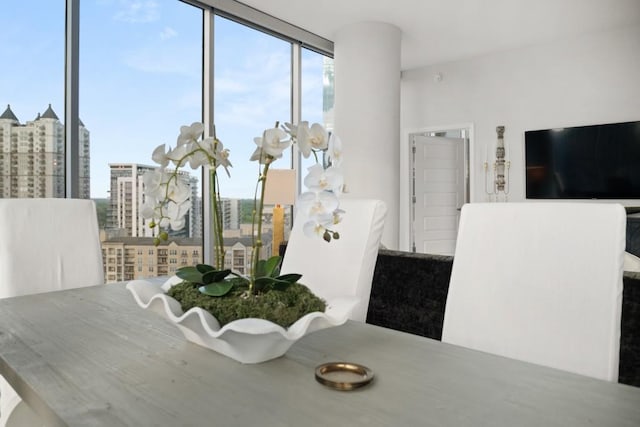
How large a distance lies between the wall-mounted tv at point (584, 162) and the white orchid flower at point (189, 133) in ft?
16.6

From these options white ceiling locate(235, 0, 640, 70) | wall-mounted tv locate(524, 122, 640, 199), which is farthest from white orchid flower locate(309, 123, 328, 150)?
wall-mounted tv locate(524, 122, 640, 199)

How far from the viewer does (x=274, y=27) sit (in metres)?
4.75

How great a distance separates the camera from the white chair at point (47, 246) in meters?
1.75

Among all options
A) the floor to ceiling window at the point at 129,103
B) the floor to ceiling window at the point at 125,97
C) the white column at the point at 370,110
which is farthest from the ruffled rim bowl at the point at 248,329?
the white column at the point at 370,110

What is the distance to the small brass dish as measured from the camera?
0.71 metres

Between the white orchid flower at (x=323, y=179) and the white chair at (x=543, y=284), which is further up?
the white orchid flower at (x=323, y=179)

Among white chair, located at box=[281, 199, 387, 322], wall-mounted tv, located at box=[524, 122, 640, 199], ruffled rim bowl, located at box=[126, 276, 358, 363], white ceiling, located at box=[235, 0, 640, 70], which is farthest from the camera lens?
wall-mounted tv, located at box=[524, 122, 640, 199]

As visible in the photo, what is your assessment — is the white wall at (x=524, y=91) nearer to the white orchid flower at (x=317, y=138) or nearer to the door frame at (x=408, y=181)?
the door frame at (x=408, y=181)

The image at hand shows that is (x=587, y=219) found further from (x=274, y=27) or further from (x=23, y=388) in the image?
(x=274, y=27)

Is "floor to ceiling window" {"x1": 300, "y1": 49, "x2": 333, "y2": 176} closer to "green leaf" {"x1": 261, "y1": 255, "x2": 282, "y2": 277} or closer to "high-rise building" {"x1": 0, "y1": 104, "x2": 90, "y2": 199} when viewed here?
"high-rise building" {"x1": 0, "y1": 104, "x2": 90, "y2": 199}

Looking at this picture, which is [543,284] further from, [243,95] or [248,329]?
[243,95]

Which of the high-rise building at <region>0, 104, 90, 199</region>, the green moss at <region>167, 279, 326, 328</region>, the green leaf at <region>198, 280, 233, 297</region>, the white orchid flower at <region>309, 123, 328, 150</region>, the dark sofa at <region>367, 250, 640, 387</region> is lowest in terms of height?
the dark sofa at <region>367, 250, 640, 387</region>

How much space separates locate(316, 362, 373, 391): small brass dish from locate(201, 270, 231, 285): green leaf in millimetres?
267

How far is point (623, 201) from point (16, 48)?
5.56 m
